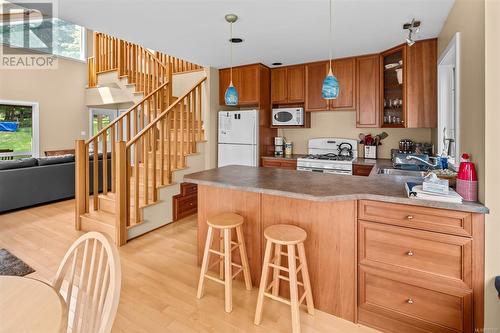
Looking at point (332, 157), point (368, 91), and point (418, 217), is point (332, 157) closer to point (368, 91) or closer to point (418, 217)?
point (368, 91)

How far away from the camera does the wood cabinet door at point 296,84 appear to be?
436 cm

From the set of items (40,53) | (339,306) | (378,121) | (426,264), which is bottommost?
(339,306)

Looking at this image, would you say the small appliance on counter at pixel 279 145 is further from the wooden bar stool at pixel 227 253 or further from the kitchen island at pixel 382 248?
the wooden bar stool at pixel 227 253

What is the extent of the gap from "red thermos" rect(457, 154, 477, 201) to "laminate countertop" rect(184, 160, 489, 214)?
0.32ft

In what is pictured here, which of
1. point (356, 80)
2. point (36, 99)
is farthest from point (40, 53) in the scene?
point (356, 80)

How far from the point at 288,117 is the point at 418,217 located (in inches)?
121

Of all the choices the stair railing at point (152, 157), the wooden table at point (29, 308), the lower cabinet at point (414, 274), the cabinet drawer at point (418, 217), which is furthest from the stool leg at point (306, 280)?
the stair railing at point (152, 157)

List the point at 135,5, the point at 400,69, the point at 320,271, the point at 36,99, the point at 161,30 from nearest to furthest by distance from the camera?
the point at 320,271
the point at 135,5
the point at 161,30
the point at 400,69
the point at 36,99

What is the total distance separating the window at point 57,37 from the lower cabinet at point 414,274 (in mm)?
7629

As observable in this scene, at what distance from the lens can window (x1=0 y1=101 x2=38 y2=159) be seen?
637 centimetres

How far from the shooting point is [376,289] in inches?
71.3

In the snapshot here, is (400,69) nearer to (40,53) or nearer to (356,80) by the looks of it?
(356,80)

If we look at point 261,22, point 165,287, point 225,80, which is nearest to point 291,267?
point 165,287

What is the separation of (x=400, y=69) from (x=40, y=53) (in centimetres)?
844
